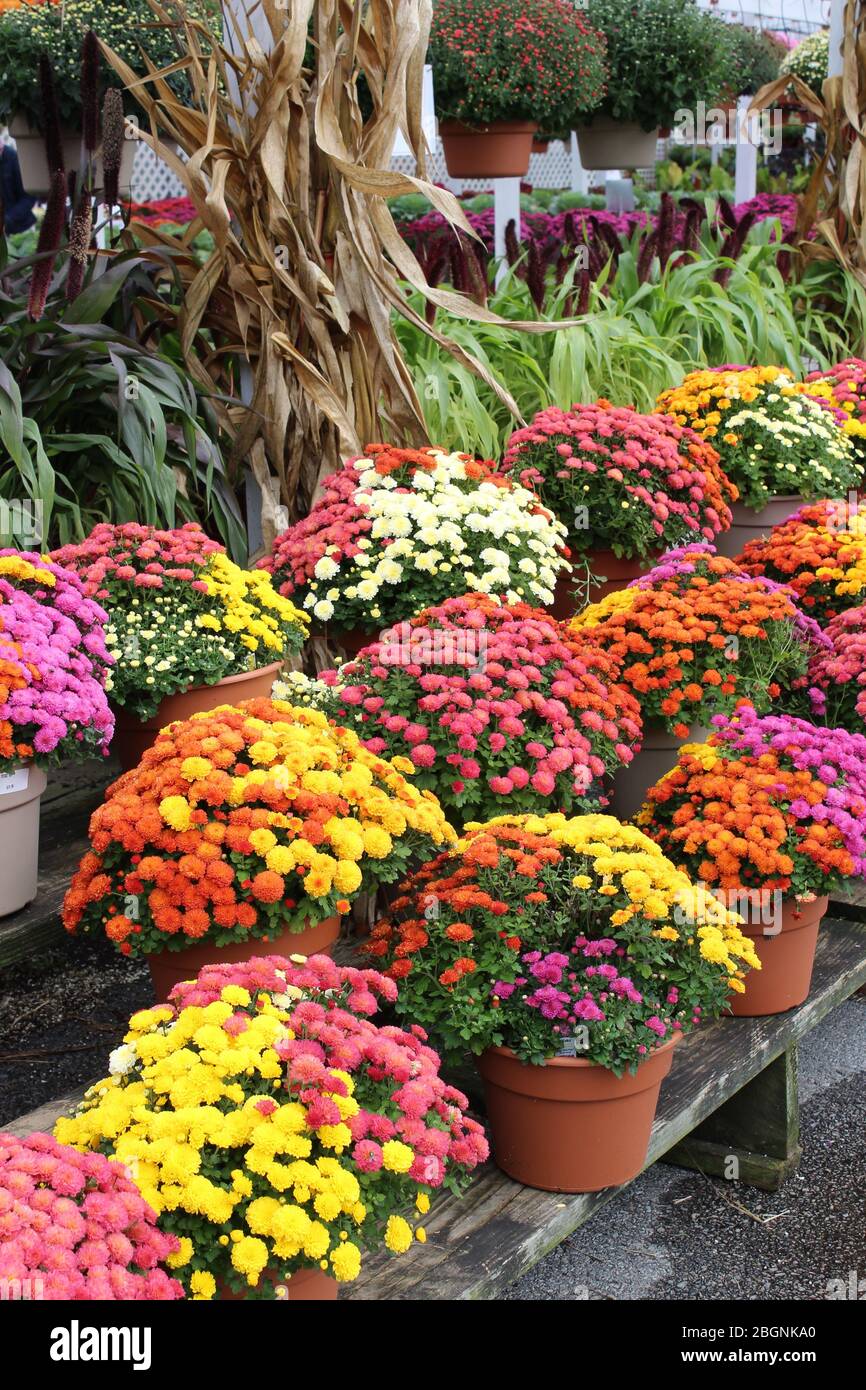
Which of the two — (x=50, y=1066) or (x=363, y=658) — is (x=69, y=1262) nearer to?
(x=50, y=1066)

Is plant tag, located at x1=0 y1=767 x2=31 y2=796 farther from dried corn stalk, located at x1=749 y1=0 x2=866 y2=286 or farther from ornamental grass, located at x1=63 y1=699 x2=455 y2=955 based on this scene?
dried corn stalk, located at x1=749 y1=0 x2=866 y2=286

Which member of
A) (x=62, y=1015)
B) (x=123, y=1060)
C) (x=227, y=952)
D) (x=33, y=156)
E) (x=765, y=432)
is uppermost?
(x=33, y=156)

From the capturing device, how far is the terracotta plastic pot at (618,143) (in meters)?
6.96

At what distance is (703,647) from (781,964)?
2.71 ft

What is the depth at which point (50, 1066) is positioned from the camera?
2381mm

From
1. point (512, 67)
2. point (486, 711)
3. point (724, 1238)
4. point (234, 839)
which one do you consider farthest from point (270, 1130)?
point (512, 67)

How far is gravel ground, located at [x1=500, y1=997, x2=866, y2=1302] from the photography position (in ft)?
7.21

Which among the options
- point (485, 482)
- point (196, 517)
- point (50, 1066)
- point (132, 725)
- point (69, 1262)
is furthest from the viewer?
point (196, 517)

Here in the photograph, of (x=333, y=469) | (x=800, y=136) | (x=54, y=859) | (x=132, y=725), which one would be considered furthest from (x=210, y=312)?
(x=800, y=136)

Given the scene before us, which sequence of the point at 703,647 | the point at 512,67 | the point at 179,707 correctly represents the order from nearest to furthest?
the point at 179,707 → the point at 703,647 → the point at 512,67

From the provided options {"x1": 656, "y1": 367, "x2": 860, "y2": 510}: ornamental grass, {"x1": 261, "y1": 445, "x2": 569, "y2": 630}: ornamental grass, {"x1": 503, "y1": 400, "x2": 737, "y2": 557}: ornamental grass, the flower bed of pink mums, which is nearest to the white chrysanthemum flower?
the flower bed of pink mums

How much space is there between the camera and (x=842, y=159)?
18.8 feet

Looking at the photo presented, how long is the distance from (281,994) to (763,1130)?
45.5 inches

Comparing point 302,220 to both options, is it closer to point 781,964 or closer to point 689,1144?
point 781,964
